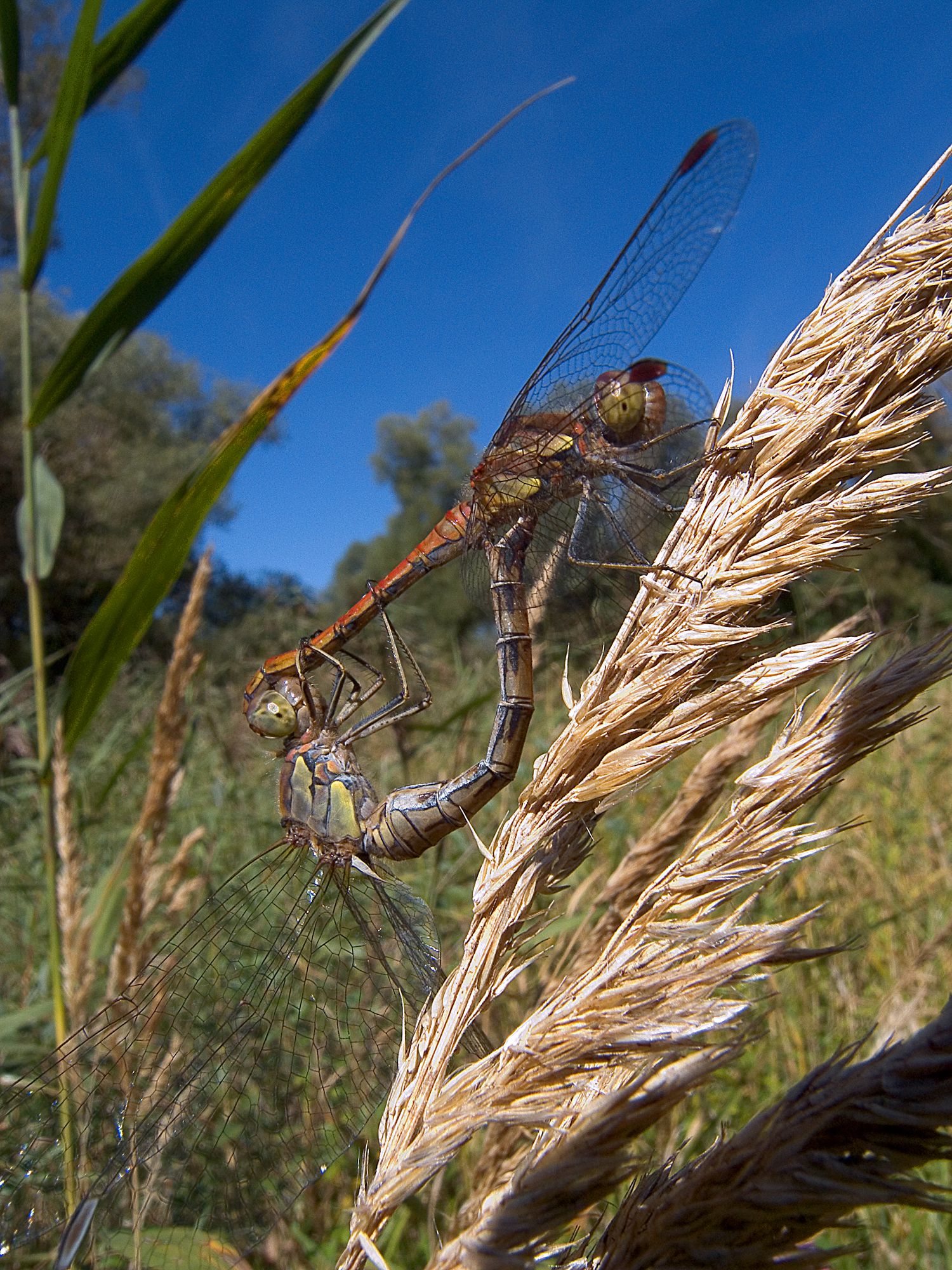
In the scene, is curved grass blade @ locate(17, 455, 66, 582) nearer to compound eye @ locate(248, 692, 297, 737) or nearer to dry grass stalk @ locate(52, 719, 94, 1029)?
dry grass stalk @ locate(52, 719, 94, 1029)

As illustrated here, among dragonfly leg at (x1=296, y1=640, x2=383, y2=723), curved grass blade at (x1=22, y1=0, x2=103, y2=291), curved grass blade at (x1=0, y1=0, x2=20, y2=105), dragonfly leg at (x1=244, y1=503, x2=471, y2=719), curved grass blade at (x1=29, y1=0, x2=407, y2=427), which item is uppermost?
curved grass blade at (x1=0, y1=0, x2=20, y2=105)

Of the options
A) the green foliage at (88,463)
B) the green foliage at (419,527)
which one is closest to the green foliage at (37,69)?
the green foliage at (88,463)

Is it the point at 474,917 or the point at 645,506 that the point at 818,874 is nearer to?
the point at 645,506

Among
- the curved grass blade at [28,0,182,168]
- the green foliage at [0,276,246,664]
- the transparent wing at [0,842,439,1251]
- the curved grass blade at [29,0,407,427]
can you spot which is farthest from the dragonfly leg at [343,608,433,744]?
the green foliage at [0,276,246,664]

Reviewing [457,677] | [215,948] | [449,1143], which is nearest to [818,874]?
[457,677]

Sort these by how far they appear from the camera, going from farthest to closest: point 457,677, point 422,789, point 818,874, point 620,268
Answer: point 457,677 < point 818,874 < point 620,268 < point 422,789

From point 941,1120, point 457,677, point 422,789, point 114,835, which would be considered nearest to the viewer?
point 941,1120

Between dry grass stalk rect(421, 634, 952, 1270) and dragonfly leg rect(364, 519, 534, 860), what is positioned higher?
dragonfly leg rect(364, 519, 534, 860)
